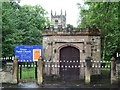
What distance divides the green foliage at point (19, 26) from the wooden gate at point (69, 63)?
6.90m

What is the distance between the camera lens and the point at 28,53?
1290 centimetres

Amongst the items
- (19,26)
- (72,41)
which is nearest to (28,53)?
(72,41)

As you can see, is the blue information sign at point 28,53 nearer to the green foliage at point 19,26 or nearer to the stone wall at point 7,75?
the stone wall at point 7,75

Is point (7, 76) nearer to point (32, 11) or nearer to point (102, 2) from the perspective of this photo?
point (102, 2)

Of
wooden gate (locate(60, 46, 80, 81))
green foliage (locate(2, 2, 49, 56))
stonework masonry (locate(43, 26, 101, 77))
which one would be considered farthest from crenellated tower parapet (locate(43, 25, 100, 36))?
green foliage (locate(2, 2, 49, 56))

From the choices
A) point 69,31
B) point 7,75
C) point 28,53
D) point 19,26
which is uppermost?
point 19,26

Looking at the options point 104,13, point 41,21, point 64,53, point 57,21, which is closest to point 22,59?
point 64,53

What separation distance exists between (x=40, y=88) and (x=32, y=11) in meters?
27.1

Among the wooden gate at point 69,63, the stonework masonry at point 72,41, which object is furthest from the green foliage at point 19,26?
the wooden gate at point 69,63

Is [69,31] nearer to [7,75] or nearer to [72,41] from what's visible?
[72,41]

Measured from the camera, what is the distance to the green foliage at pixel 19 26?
62.3 ft

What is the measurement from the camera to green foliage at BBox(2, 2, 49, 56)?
62.3 feet

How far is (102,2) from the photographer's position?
10727mm

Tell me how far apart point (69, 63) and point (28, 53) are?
3503mm
